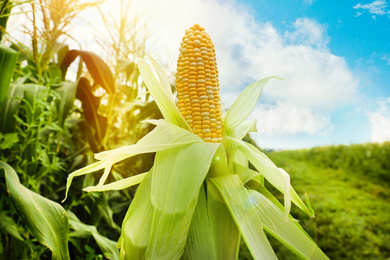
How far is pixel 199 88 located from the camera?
638mm

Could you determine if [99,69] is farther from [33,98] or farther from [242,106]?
[242,106]

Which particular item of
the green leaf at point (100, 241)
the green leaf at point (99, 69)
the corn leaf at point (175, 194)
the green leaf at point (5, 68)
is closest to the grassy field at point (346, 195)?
the green leaf at point (100, 241)

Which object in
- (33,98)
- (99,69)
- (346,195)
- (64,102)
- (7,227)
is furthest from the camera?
(346,195)

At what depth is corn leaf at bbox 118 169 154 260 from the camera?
1.52 feet

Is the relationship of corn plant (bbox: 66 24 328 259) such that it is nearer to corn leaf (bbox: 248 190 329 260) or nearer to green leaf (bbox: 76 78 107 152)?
corn leaf (bbox: 248 190 329 260)

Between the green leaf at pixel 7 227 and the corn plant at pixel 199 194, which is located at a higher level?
the corn plant at pixel 199 194

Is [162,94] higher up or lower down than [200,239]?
higher up

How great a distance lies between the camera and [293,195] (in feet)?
1.85

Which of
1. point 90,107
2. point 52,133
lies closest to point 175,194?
point 90,107

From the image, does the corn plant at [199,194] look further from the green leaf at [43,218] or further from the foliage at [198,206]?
the green leaf at [43,218]

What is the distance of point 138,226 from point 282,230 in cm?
25

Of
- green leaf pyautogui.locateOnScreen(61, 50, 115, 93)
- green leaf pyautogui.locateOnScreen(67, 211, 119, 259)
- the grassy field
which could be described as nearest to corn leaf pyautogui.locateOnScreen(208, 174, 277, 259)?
green leaf pyautogui.locateOnScreen(67, 211, 119, 259)

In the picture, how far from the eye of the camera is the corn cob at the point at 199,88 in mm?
630

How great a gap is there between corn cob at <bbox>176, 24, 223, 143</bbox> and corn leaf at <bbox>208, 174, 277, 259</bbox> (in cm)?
13
